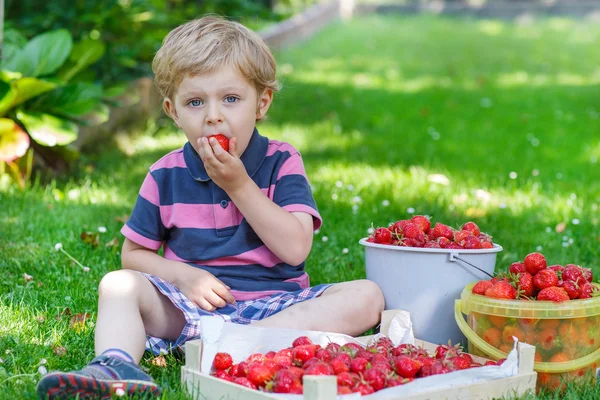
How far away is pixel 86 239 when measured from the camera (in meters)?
3.30

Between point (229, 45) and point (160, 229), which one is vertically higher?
point (229, 45)

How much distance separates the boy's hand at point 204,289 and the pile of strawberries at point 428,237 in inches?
19.5

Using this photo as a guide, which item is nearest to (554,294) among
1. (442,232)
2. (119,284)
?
(442,232)

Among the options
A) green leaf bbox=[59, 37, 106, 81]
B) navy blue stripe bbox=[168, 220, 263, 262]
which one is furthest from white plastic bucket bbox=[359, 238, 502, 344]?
green leaf bbox=[59, 37, 106, 81]

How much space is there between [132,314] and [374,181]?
249 cm

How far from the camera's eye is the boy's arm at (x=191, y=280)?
236cm

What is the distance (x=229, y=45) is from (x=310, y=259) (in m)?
1.10

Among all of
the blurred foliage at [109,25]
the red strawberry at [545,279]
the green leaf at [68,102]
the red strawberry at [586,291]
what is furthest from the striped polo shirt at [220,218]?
the blurred foliage at [109,25]

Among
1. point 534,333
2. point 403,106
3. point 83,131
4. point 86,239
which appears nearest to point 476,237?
point 534,333

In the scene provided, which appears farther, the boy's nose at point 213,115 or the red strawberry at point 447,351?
the boy's nose at point 213,115

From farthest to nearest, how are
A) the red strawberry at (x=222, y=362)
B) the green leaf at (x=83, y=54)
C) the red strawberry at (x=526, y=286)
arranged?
the green leaf at (x=83, y=54), the red strawberry at (x=526, y=286), the red strawberry at (x=222, y=362)

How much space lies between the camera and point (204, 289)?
7.72ft

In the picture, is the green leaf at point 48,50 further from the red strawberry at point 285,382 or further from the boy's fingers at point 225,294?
the red strawberry at point 285,382

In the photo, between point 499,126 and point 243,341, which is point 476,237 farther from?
point 499,126
